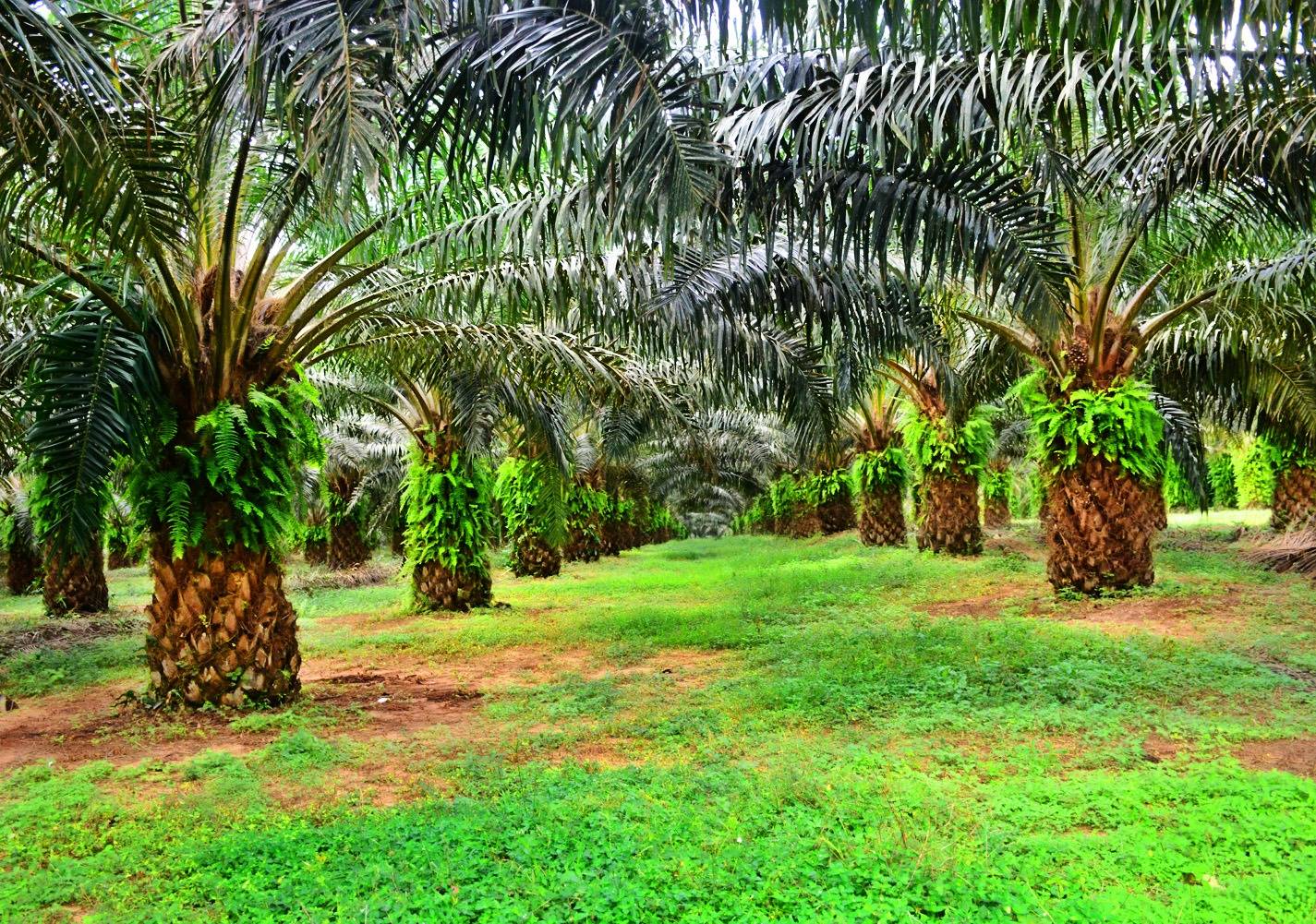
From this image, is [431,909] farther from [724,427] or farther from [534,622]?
[724,427]

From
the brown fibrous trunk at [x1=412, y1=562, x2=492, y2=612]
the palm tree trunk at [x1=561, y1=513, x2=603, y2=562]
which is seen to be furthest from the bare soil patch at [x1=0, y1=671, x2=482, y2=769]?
the palm tree trunk at [x1=561, y1=513, x2=603, y2=562]

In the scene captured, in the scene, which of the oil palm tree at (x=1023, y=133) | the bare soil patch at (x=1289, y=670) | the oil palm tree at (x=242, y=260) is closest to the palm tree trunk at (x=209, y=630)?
the oil palm tree at (x=242, y=260)

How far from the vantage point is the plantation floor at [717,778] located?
11.7ft

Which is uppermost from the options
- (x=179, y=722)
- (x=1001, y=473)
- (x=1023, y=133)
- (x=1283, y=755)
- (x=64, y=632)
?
(x=1023, y=133)

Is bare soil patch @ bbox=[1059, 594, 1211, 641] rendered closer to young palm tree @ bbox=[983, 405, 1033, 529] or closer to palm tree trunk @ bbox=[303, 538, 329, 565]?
young palm tree @ bbox=[983, 405, 1033, 529]

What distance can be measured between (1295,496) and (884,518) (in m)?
7.17

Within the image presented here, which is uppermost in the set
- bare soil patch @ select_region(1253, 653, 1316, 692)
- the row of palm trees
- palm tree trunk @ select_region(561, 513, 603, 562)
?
the row of palm trees

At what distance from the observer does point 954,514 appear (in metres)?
16.4

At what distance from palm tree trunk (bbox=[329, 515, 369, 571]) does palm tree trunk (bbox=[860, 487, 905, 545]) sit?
38.6 feet

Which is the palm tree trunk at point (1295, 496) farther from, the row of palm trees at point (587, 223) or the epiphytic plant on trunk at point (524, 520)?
the epiphytic plant on trunk at point (524, 520)

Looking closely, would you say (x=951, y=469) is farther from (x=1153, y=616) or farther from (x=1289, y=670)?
(x=1289, y=670)

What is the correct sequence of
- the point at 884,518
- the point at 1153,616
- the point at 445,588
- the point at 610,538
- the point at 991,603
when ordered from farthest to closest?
1. the point at 610,538
2. the point at 884,518
3. the point at 445,588
4. the point at 991,603
5. the point at 1153,616

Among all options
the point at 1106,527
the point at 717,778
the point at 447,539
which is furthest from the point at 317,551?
the point at 717,778

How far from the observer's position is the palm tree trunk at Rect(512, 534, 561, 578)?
18.5m
